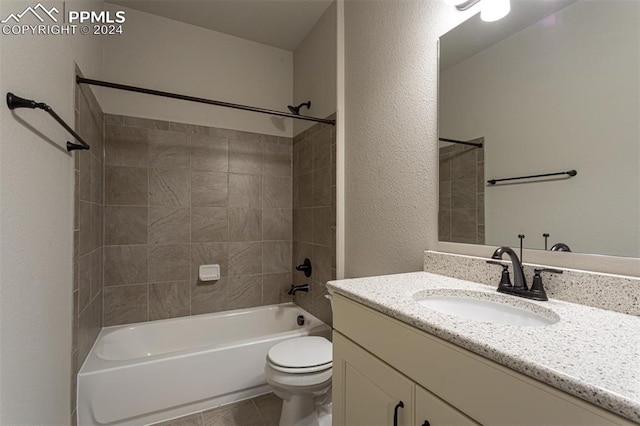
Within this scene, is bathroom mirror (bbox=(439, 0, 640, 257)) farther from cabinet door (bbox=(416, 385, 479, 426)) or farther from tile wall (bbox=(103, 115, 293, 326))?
tile wall (bbox=(103, 115, 293, 326))

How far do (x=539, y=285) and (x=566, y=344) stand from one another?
369mm

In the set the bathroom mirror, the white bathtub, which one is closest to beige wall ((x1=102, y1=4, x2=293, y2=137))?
the white bathtub

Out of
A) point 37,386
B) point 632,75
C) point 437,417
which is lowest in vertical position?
point 37,386

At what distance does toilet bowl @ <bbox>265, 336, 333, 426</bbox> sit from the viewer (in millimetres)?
1449

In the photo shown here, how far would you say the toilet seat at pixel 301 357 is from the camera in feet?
4.79

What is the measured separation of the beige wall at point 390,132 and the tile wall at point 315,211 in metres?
0.17

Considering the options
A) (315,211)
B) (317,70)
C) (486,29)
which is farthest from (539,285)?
(317,70)

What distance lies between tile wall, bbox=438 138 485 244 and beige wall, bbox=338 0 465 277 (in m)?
0.05

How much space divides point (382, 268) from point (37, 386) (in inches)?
59.5

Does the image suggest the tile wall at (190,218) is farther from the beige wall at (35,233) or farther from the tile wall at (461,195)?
the tile wall at (461,195)

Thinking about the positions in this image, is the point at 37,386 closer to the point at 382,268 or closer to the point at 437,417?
the point at 437,417

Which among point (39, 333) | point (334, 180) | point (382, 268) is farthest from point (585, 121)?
point (39, 333)

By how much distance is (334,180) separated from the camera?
6.76 feet

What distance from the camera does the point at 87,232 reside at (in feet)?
5.38
